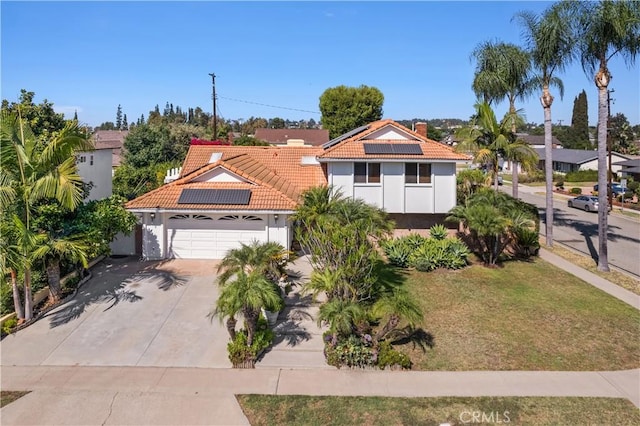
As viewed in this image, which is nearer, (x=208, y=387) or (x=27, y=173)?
(x=208, y=387)

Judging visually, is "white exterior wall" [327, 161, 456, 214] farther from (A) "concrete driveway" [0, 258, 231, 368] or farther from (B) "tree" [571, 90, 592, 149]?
(B) "tree" [571, 90, 592, 149]

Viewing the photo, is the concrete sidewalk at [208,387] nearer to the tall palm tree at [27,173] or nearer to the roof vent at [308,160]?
the tall palm tree at [27,173]

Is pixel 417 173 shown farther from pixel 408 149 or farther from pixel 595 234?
pixel 595 234

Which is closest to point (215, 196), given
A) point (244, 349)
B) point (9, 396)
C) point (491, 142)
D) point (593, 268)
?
point (244, 349)

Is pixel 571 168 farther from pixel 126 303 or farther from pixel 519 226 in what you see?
pixel 126 303

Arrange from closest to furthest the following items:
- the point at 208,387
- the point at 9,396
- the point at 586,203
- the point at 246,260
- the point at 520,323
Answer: the point at 9,396, the point at 208,387, the point at 246,260, the point at 520,323, the point at 586,203

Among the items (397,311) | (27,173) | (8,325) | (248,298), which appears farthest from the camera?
(27,173)

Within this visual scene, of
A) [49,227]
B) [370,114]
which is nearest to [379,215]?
[49,227]

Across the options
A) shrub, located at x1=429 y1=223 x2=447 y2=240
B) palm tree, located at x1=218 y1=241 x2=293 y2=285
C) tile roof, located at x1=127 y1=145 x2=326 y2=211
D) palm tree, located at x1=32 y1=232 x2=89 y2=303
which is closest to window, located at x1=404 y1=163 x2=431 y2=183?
shrub, located at x1=429 y1=223 x2=447 y2=240
